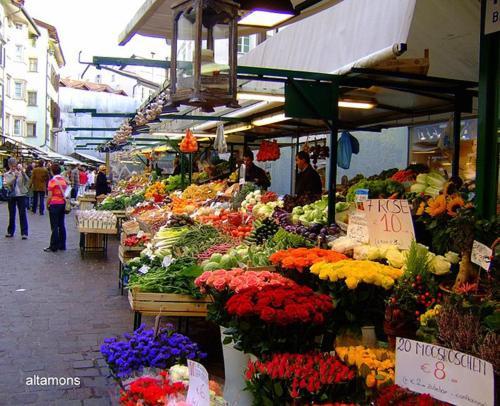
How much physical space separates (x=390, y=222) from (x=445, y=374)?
6.73 ft

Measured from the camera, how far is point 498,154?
371 centimetres

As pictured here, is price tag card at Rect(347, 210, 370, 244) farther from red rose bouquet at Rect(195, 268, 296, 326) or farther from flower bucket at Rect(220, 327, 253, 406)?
flower bucket at Rect(220, 327, 253, 406)

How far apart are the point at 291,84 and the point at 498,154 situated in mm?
2745

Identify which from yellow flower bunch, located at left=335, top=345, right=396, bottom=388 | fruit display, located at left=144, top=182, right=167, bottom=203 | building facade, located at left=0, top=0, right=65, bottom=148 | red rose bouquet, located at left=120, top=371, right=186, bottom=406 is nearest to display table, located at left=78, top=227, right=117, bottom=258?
fruit display, located at left=144, top=182, right=167, bottom=203

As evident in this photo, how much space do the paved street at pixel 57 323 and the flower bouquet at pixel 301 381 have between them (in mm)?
968

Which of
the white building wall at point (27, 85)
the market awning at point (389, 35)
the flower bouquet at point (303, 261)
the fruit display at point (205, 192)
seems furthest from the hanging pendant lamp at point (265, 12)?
the white building wall at point (27, 85)

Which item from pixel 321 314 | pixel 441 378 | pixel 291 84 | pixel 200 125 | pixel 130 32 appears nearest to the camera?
pixel 441 378

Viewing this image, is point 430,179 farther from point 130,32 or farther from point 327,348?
point 130,32

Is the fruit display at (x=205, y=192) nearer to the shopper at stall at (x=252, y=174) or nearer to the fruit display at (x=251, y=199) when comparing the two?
the shopper at stall at (x=252, y=174)

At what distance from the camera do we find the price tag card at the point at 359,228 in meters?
4.74

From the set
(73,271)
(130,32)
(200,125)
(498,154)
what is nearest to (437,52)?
(498,154)

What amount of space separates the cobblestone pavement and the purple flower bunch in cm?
19

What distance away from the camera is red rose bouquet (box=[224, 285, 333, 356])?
137 inches

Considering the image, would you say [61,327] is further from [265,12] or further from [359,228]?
[265,12]
